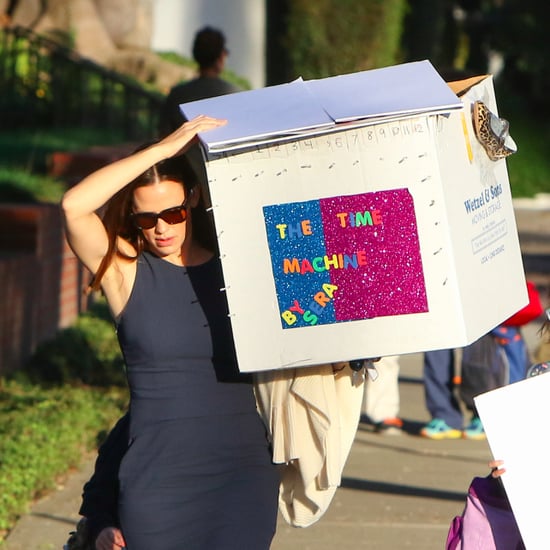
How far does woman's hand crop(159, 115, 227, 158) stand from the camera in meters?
3.28

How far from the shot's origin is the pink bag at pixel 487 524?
137 inches

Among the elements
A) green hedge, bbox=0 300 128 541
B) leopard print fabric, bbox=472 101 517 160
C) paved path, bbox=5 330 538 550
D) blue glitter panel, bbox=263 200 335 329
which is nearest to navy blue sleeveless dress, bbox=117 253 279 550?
blue glitter panel, bbox=263 200 335 329

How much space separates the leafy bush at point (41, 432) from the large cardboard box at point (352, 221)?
282cm

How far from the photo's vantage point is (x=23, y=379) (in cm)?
823

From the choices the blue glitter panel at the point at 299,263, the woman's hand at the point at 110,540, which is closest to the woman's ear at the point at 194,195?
the blue glitter panel at the point at 299,263

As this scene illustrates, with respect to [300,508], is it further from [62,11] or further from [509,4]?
[509,4]

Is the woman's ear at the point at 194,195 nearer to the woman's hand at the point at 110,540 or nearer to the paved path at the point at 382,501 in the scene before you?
the woman's hand at the point at 110,540

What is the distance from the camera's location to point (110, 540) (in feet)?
11.5

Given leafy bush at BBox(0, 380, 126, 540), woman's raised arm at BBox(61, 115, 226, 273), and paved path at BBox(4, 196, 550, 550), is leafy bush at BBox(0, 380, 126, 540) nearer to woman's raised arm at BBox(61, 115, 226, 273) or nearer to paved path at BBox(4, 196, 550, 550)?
paved path at BBox(4, 196, 550, 550)

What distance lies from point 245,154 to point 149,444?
87 centimetres

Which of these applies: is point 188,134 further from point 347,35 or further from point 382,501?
point 347,35

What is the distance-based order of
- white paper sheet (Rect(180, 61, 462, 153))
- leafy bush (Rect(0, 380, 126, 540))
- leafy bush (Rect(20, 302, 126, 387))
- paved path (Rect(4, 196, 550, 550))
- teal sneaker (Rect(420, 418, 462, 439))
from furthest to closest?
leafy bush (Rect(20, 302, 126, 387))
teal sneaker (Rect(420, 418, 462, 439))
leafy bush (Rect(0, 380, 126, 540))
paved path (Rect(4, 196, 550, 550))
white paper sheet (Rect(180, 61, 462, 153))

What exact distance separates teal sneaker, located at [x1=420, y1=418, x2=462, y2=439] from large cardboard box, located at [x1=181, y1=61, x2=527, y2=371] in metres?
4.18

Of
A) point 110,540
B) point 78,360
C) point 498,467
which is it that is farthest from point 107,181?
point 78,360
